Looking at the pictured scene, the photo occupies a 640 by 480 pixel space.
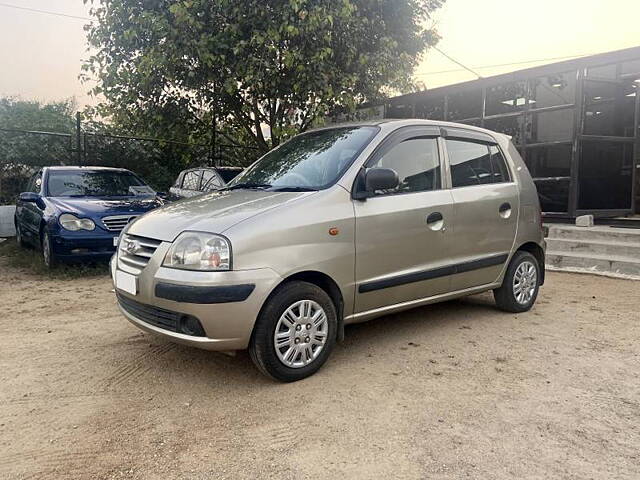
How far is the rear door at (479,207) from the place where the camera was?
4.33 m

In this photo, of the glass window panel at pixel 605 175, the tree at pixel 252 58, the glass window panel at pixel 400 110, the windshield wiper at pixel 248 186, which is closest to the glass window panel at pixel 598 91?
the glass window panel at pixel 605 175

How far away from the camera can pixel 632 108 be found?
879 centimetres

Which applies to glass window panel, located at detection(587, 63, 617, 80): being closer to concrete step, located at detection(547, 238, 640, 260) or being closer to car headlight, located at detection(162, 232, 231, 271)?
concrete step, located at detection(547, 238, 640, 260)

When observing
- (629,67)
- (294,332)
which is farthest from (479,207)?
(629,67)

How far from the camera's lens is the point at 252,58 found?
8.16 meters

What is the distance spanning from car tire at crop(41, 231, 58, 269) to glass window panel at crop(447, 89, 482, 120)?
7.72m

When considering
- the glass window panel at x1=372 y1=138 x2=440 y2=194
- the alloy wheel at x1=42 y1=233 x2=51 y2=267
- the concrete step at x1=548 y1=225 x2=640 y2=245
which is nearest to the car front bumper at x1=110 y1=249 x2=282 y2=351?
the glass window panel at x1=372 y1=138 x2=440 y2=194

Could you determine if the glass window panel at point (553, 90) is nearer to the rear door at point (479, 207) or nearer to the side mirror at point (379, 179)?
the rear door at point (479, 207)

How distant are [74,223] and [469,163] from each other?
5.00 m

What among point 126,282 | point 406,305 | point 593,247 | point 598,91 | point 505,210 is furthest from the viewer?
point 598,91

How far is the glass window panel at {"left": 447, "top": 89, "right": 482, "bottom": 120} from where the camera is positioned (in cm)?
1010

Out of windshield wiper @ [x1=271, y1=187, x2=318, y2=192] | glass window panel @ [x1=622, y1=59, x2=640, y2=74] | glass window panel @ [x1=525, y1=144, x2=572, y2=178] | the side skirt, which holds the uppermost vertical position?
glass window panel @ [x1=622, y1=59, x2=640, y2=74]

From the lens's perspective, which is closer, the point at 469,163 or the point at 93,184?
the point at 469,163

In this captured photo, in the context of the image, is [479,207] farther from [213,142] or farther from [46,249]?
[213,142]
